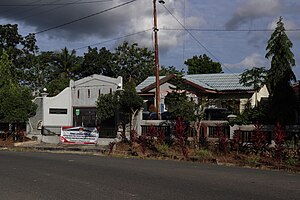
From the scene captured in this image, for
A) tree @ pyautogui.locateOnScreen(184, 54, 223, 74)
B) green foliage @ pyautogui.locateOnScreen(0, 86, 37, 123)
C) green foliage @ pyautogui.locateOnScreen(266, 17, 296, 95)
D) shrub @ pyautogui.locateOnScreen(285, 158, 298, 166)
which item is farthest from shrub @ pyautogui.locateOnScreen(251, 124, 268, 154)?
tree @ pyautogui.locateOnScreen(184, 54, 223, 74)

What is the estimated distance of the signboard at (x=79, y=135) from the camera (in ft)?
89.9

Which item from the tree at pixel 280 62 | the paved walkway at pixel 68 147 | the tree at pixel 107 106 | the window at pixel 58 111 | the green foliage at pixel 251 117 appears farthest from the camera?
the window at pixel 58 111

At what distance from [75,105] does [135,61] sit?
83.5 ft

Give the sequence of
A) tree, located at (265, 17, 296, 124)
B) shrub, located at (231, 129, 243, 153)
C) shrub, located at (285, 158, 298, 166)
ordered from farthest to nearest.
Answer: tree, located at (265, 17, 296, 124)
shrub, located at (231, 129, 243, 153)
shrub, located at (285, 158, 298, 166)

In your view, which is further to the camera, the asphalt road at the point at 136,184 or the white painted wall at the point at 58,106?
the white painted wall at the point at 58,106

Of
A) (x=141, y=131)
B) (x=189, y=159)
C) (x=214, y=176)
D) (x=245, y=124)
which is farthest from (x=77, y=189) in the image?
(x=141, y=131)

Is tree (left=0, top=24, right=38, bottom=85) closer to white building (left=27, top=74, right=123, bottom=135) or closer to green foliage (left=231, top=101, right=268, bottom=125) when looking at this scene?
white building (left=27, top=74, right=123, bottom=135)

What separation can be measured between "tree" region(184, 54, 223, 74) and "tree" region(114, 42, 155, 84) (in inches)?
434

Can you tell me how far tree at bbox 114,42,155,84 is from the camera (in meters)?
61.4

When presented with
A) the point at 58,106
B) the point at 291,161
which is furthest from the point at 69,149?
the point at 291,161

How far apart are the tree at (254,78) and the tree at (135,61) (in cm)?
2964

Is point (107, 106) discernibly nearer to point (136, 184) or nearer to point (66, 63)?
point (136, 184)

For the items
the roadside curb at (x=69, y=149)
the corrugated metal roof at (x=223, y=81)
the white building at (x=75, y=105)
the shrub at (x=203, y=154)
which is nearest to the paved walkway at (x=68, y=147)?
the roadside curb at (x=69, y=149)

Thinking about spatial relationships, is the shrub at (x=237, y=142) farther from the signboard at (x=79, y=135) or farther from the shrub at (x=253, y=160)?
the signboard at (x=79, y=135)
